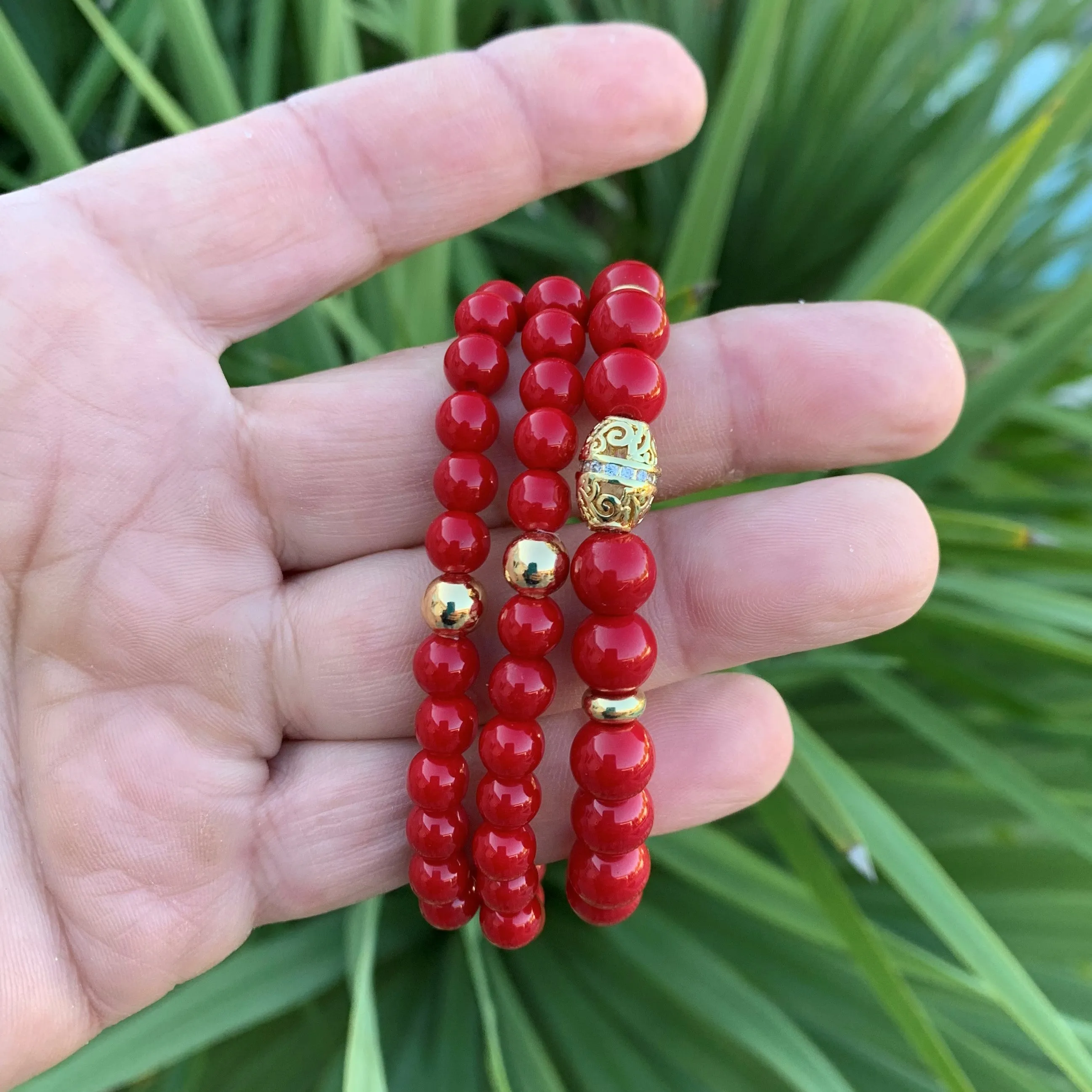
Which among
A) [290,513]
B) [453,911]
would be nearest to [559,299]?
[290,513]

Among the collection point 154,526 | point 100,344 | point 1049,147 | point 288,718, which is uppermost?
point 1049,147

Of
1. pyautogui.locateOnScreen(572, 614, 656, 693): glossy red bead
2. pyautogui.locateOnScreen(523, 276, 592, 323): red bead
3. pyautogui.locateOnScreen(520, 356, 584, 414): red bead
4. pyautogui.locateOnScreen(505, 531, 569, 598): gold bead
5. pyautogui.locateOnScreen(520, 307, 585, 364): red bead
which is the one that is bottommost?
pyautogui.locateOnScreen(572, 614, 656, 693): glossy red bead

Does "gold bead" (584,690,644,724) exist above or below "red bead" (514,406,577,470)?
below

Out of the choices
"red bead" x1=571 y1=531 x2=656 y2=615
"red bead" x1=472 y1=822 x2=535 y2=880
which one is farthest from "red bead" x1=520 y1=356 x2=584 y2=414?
"red bead" x1=472 y1=822 x2=535 y2=880

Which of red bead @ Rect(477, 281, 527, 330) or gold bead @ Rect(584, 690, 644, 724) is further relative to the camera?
red bead @ Rect(477, 281, 527, 330)

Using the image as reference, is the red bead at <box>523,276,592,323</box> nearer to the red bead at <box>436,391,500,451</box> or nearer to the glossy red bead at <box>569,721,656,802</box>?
the red bead at <box>436,391,500,451</box>

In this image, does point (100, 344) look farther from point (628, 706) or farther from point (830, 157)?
point (830, 157)

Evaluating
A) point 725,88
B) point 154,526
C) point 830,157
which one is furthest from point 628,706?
point 830,157
